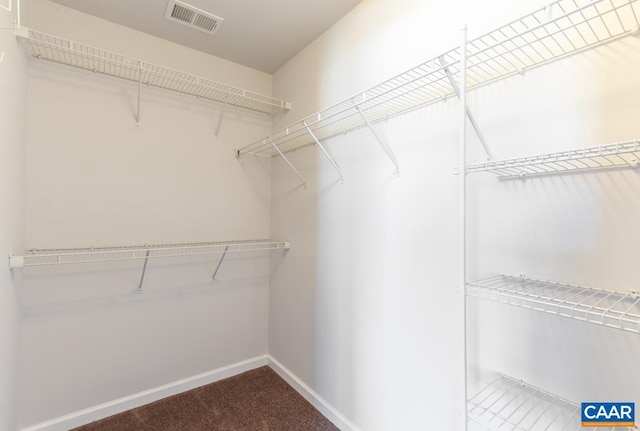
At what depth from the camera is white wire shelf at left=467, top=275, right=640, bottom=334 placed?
2.35ft

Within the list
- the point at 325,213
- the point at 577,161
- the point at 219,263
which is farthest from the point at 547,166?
the point at 219,263

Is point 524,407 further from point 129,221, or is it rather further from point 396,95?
point 129,221

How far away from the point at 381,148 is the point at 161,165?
4.89 feet

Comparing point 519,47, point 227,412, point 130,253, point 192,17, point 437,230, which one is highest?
point 192,17

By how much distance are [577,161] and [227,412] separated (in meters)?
2.20

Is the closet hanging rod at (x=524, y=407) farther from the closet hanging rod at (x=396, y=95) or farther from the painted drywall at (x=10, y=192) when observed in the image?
the painted drywall at (x=10, y=192)

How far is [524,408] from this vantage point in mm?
987

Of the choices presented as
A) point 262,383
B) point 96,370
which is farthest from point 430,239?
point 96,370

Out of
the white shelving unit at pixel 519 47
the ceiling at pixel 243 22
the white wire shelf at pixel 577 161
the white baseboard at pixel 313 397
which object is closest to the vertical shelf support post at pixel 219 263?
the white baseboard at pixel 313 397

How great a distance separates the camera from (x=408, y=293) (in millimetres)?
1378

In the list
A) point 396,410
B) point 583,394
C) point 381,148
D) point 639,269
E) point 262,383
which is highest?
point 381,148

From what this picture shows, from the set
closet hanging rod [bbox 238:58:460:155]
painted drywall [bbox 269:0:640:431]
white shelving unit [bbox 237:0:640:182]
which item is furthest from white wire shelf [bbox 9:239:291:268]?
white shelving unit [bbox 237:0:640:182]

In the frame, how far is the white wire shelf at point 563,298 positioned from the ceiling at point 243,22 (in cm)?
164

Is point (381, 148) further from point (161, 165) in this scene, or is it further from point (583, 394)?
point (161, 165)
